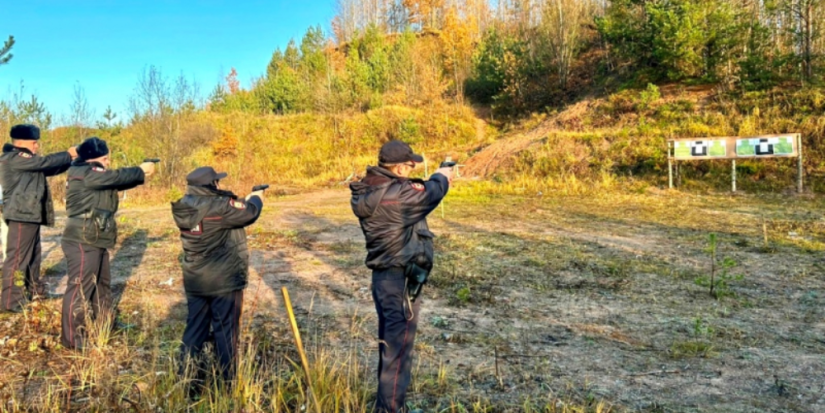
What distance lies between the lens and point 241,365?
326 centimetres

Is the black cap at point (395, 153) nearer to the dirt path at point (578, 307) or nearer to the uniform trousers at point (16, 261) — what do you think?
the dirt path at point (578, 307)

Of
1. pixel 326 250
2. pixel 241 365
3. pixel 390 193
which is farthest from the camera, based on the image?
pixel 326 250

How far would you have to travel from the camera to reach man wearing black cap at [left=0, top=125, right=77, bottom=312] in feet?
15.7

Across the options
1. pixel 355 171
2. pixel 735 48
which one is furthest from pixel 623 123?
pixel 355 171

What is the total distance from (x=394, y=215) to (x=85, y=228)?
2752 mm

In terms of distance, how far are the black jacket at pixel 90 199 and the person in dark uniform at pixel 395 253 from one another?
234cm

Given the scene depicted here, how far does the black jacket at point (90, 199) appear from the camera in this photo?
4.16 meters

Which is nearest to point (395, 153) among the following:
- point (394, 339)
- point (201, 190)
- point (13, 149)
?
point (394, 339)

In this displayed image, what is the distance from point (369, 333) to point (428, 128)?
988 inches

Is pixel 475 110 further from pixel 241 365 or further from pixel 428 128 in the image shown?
pixel 241 365

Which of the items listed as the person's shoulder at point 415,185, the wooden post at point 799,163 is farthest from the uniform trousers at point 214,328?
the wooden post at point 799,163

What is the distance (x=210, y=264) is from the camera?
11.2 ft

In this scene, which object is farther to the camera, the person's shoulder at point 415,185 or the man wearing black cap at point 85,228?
the man wearing black cap at point 85,228

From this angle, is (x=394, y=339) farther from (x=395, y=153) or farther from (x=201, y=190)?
(x=201, y=190)
